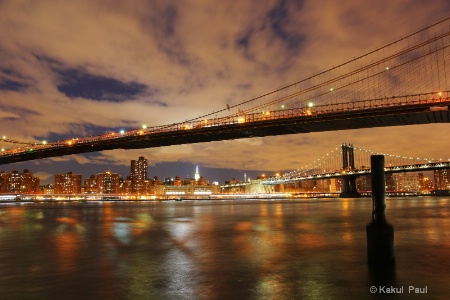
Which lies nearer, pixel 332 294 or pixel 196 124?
pixel 332 294

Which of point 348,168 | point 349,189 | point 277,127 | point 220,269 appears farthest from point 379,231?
point 348,168

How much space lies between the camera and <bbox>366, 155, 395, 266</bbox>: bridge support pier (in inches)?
364

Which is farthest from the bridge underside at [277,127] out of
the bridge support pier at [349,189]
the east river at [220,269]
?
the bridge support pier at [349,189]

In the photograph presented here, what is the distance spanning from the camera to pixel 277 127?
50.4m

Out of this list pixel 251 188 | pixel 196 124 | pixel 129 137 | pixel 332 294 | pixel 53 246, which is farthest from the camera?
pixel 251 188

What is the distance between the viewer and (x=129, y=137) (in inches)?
2549

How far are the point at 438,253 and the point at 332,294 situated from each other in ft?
19.6

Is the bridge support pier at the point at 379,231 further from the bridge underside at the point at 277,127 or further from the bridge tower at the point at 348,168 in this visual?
the bridge tower at the point at 348,168

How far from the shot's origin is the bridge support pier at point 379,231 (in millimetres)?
9234

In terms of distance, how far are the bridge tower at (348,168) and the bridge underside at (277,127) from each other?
214 feet

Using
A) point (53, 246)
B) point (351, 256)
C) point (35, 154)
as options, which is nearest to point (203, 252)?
point (351, 256)

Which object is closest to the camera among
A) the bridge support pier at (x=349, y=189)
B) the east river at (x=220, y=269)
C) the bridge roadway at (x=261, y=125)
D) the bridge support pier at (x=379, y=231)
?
the east river at (x=220, y=269)

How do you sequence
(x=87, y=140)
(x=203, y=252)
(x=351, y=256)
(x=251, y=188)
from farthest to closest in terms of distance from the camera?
(x=251, y=188) < (x=87, y=140) < (x=203, y=252) < (x=351, y=256)

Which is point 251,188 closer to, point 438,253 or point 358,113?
point 358,113
